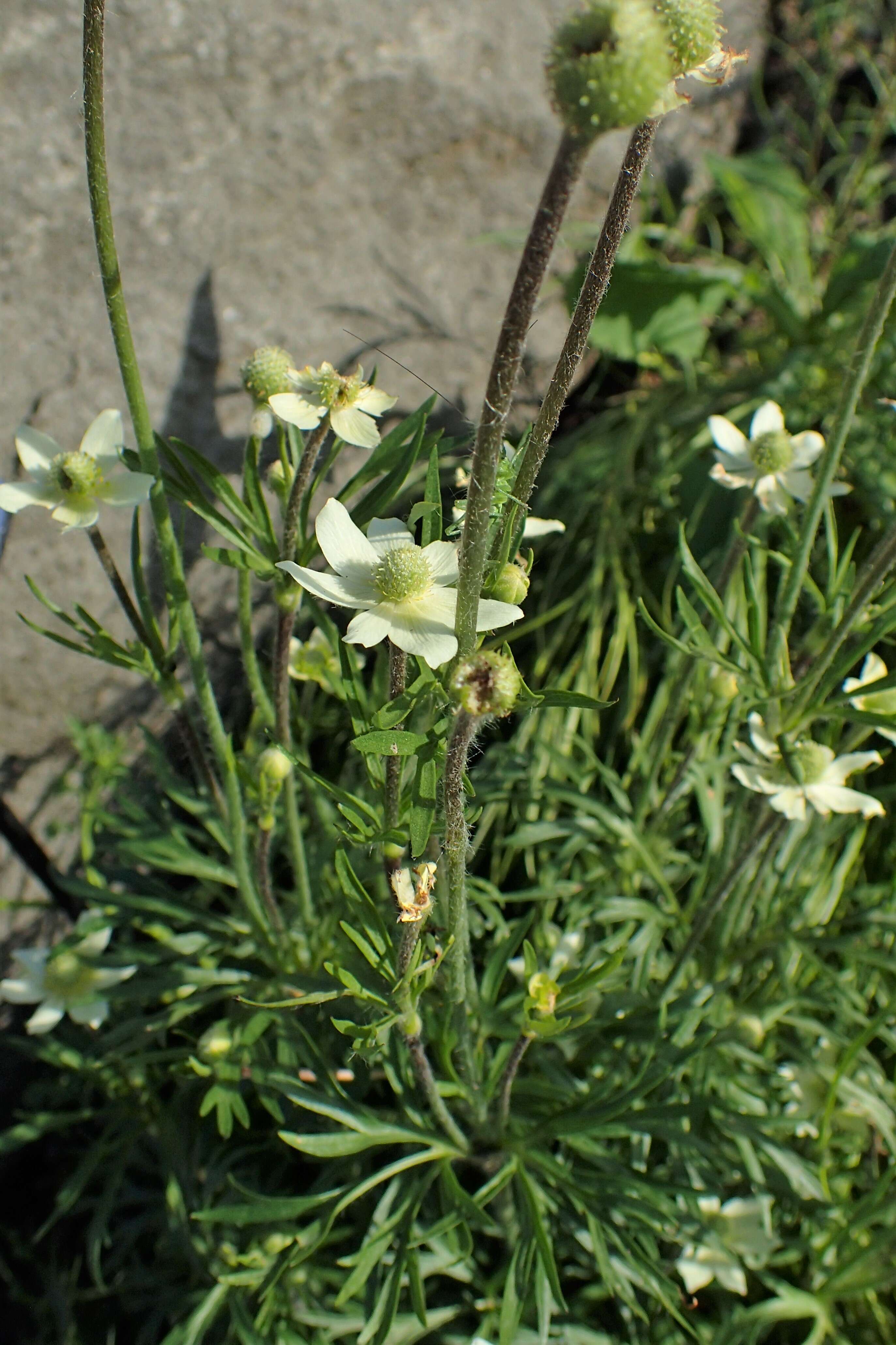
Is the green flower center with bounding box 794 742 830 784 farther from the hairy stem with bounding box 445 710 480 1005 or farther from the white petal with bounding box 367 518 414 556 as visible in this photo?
the white petal with bounding box 367 518 414 556

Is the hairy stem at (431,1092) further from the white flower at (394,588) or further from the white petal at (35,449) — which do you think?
the white petal at (35,449)

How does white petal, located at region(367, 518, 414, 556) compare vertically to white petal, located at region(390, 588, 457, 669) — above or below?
above

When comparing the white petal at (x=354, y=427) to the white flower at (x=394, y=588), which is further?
the white petal at (x=354, y=427)

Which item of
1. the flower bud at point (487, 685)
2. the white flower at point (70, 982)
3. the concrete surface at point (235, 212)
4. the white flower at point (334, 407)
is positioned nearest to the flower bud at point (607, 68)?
the flower bud at point (487, 685)

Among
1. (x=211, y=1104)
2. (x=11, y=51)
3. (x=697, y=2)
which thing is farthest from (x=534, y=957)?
(x=11, y=51)

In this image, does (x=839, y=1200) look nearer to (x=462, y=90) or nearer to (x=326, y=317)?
(x=326, y=317)

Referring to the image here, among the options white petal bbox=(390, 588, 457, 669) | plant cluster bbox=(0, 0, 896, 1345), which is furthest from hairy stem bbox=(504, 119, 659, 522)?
white petal bbox=(390, 588, 457, 669)

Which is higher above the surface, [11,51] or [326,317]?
[11,51]
